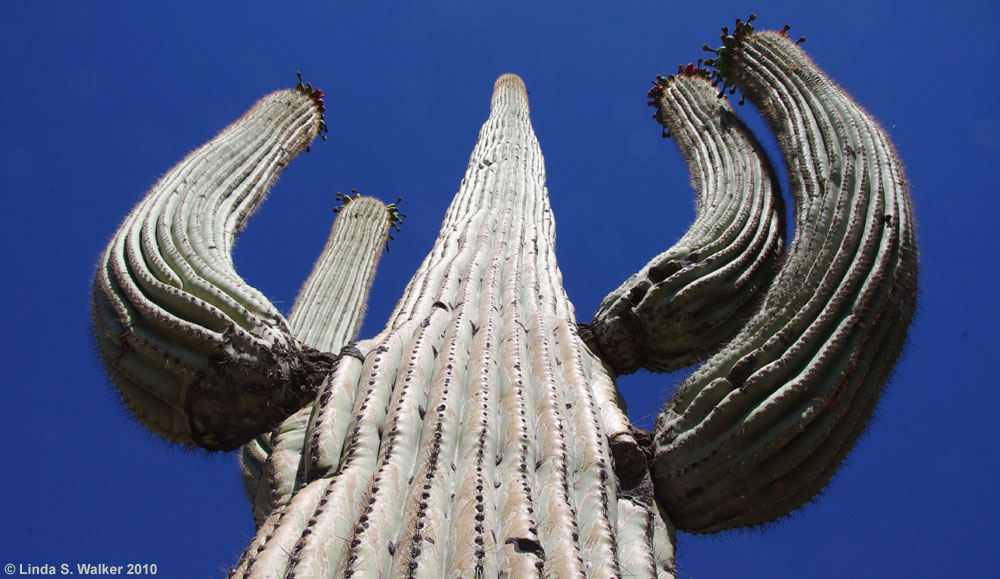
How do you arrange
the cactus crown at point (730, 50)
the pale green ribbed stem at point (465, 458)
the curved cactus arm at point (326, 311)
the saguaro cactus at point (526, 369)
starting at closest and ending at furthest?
the pale green ribbed stem at point (465, 458)
the saguaro cactus at point (526, 369)
the curved cactus arm at point (326, 311)
the cactus crown at point (730, 50)

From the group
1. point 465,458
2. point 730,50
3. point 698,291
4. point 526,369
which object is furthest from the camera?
point 730,50

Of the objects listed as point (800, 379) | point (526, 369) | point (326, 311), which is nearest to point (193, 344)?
point (526, 369)

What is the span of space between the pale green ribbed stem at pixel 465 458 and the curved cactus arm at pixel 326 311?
0.27m

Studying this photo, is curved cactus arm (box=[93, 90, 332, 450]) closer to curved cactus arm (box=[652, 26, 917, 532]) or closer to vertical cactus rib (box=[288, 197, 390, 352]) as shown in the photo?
vertical cactus rib (box=[288, 197, 390, 352])

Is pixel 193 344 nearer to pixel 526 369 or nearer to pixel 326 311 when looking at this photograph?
pixel 526 369

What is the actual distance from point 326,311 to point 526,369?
3.90 m

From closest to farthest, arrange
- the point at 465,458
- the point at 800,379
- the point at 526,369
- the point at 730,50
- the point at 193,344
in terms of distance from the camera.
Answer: the point at 465,458 → the point at 800,379 → the point at 526,369 → the point at 193,344 → the point at 730,50

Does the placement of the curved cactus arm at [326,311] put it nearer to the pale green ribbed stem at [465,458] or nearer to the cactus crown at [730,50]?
the pale green ribbed stem at [465,458]

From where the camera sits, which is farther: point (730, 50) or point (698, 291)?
point (730, 50)

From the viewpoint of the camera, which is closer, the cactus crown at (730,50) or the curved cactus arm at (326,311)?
the curved cactus arm at (326,311)

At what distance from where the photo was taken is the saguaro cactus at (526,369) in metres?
2.13

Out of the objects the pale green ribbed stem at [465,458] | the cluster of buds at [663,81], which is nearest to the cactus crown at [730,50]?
the cluster of buds at [663,81]

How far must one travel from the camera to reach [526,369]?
9.75ft

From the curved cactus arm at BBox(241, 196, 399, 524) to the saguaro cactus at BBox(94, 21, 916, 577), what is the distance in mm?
28
